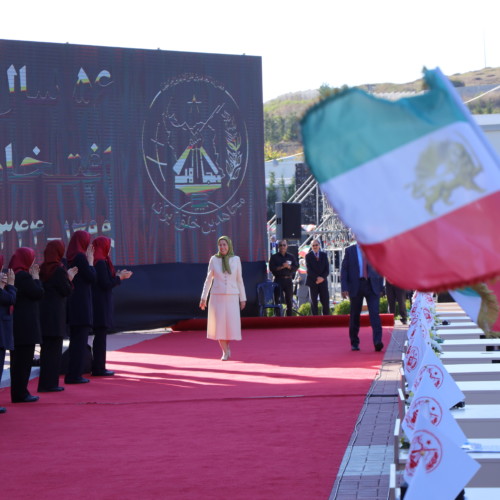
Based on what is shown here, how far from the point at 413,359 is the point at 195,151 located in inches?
525

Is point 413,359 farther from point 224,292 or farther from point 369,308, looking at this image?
point 369,308

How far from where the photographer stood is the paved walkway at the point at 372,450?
6406 millimetres

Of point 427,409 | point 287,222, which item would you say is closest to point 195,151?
point 287,222

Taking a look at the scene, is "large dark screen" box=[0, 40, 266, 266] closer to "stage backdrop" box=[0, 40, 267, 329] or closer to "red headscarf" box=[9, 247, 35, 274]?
"stage backdrop" box=[0, 40, 267, 329]

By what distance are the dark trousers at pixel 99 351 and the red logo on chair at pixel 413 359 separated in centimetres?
594

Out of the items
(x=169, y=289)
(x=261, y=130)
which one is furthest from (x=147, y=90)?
(x=169, y=289)

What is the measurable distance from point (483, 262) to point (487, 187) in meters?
0.20

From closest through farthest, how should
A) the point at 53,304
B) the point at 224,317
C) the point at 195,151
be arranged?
the point at 53,304, the point at 224,317, the point at 195,151

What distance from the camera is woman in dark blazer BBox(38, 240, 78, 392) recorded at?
1127cm

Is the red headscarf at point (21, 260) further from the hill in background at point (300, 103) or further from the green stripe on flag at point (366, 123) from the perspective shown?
the green stripe on flag at point (366, 123)

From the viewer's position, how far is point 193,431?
8.85 meters

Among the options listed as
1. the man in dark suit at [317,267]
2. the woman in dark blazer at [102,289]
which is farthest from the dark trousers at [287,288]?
the woman in dark blazer at [102,289]

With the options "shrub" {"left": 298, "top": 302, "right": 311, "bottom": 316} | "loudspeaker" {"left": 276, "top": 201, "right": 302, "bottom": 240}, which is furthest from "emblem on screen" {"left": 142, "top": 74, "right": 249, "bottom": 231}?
"shrub" {"left": 298, "top": 302, "right": 311, "bottom": 316}

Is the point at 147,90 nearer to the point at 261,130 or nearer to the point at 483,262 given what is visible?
the point at 261,130
